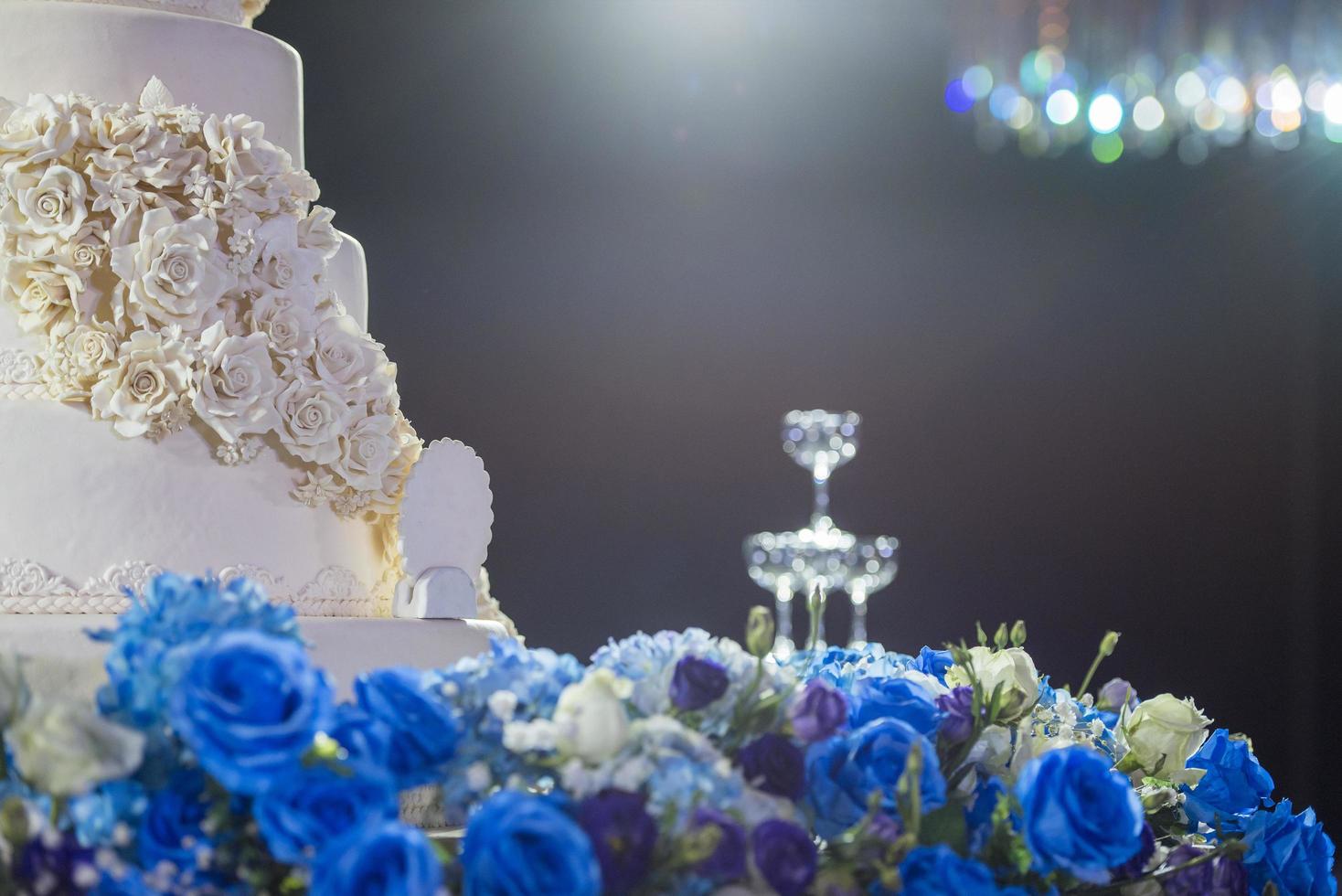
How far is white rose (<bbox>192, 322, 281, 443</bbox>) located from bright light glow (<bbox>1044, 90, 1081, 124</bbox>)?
20.2 feet

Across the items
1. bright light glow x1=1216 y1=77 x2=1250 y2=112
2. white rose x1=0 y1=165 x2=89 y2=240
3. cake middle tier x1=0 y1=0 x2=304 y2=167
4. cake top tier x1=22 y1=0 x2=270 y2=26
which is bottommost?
white rose x1=0 y1=165 x2=89 y2=240

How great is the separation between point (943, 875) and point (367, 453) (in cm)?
113

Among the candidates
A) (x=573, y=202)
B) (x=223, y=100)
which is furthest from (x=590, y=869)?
(x=573, y=202)

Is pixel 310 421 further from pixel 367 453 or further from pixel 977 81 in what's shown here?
pixel 977 81

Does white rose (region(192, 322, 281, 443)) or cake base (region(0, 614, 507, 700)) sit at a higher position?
white rose (region(192, 322, 281, 443))

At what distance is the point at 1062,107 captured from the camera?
733cm

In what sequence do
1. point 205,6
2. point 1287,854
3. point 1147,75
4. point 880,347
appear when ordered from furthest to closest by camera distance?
point 880,347 → point 1147,75 → point 205,6 → point 1287,854

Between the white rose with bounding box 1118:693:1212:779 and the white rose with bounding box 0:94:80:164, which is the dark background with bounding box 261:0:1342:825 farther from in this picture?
the white rose with bounding box 1118:693:1212:779

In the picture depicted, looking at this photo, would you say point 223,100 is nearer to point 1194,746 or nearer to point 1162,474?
point 1194,746

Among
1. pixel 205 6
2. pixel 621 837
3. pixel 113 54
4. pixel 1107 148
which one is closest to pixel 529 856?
pixel 621 837

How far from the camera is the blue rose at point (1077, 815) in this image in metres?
0.91

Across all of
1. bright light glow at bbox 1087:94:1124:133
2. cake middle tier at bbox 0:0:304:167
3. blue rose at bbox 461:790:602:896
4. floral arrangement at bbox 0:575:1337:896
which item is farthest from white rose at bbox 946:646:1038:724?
bright light glow at bbox 1087:94:1124:133

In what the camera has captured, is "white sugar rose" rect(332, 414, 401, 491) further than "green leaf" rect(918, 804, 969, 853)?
Yes

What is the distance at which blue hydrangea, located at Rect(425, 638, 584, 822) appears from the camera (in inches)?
34.6
